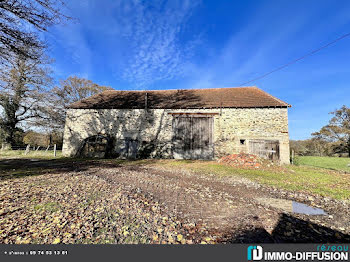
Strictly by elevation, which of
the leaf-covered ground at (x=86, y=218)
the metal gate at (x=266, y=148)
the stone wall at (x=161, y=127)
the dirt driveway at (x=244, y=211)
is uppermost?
the stone wall at (x=161, y=127)

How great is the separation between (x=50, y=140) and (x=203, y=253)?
91.8 ft

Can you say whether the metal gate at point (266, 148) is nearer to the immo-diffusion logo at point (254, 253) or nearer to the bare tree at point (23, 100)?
the immo-diffusion logo at point (254, 253)

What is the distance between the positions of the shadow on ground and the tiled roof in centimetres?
1153

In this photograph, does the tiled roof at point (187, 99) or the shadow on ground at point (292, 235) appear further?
the tiled roof at point (187, 99)

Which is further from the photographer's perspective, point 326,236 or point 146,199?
point 146,199

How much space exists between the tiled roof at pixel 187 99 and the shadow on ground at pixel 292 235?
1153 cm

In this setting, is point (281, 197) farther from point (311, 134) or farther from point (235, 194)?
point (311, 134)

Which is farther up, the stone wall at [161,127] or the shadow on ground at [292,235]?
the stone wall at [161,127]

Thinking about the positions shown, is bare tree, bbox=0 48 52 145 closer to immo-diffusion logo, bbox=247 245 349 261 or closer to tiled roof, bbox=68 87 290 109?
tiled roof, bbox=68 87 290 109

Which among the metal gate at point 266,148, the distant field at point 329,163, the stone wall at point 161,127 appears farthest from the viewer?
the stone wall at point 161,127

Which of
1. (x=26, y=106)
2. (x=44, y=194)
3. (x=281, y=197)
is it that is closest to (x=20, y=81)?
(x=26, y=106)

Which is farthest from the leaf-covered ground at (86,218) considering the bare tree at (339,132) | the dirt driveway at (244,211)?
the bare tree at (339,132)

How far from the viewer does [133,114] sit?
15055 mm

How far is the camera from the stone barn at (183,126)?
41.9ft
